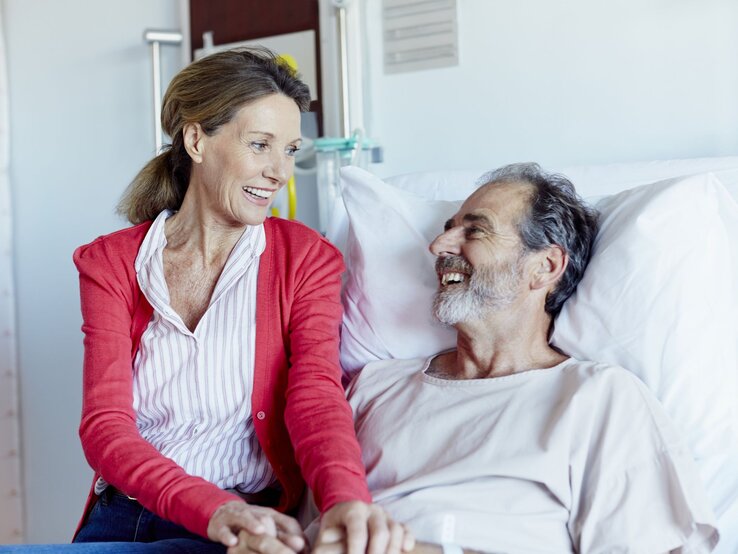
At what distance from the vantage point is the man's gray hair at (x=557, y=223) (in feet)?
4.90

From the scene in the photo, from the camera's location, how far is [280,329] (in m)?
1.55

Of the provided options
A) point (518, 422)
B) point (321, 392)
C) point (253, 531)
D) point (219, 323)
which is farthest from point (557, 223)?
point (253, 531)

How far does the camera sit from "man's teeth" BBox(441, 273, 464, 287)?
4.99 feet

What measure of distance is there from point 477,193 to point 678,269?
0.36 meters

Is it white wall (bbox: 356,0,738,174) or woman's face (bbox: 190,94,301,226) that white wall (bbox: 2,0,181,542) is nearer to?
white wall (bbox: 356,0,738,174)

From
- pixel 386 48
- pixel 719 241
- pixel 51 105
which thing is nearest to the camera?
pixel 719 241

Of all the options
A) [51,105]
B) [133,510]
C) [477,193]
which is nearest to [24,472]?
[51,105]

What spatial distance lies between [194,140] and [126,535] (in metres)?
0.68

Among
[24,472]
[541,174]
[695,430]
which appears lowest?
[24,472]

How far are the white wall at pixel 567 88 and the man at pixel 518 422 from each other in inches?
18.7

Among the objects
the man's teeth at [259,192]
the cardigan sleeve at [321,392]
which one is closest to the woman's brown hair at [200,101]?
the man's teeth at [259,192]

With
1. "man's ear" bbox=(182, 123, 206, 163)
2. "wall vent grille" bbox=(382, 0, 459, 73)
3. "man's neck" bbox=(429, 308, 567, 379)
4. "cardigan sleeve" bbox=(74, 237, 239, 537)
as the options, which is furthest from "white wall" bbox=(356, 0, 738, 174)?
"cardigan sleeve" bbox=(74, 237, 239, 537)

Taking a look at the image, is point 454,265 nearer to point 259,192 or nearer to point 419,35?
point 259,192

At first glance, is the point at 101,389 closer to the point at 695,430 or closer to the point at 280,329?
the point at 280,329
